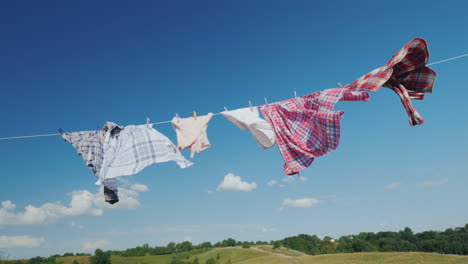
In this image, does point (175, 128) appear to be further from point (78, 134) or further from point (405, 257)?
point (405, 257)

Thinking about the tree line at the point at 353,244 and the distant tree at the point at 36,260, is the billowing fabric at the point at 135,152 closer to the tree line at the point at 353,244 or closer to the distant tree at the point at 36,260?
the tree line at the point at 353,244

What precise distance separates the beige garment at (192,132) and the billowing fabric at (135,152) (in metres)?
0.34

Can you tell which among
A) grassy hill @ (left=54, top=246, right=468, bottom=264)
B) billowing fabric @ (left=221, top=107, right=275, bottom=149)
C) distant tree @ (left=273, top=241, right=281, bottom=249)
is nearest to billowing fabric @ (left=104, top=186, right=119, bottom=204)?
billowing fabric @ (left=221, top=107, right=275, bottom=149)

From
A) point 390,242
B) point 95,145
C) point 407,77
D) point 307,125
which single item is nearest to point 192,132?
point 95,145

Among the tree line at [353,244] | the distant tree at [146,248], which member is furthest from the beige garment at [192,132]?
the distant tree at [146,248]

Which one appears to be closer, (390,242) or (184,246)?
(390,242)

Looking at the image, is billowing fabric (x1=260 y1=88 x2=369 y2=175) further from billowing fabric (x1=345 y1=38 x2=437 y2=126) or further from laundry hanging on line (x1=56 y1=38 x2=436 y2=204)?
billowing fabric (x1=345 y1=38 x2=437 y2=126)

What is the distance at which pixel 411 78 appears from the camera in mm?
7512

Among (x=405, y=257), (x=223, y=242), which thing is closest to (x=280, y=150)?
(x=405, y=257)

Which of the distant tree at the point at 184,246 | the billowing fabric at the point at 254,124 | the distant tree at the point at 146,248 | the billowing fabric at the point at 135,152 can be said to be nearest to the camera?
the billowing fabric at the point at 135,152

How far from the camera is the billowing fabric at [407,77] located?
6918mm

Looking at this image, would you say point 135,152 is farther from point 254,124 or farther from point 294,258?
point 294,258

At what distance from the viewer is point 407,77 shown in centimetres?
750

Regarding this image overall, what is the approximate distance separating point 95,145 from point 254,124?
369 cm
